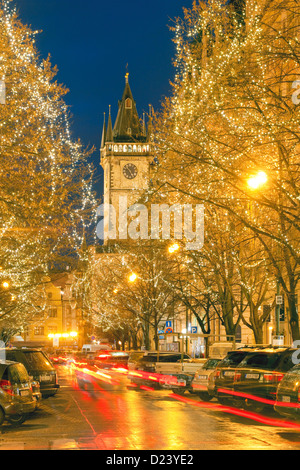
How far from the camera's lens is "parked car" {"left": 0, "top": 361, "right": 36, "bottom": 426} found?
1554cm

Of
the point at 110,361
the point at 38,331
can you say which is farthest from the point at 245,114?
the point at 38,331

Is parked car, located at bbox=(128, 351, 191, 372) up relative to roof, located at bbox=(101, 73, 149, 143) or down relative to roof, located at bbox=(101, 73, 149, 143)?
down

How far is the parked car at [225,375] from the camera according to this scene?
2022cm

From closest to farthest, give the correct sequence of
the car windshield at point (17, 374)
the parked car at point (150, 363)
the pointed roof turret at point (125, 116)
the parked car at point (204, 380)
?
the car windshield at point (17, 374) → the parked car at point (204, 380) → the parked car at point (150, 363) → the pointed roof turret at point (125, 116)

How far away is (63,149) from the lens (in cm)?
2494

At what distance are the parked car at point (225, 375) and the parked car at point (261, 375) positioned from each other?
951 mm

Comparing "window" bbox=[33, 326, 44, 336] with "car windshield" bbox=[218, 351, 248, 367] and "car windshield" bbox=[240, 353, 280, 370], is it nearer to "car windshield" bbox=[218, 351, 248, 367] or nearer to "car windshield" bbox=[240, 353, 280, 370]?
"car windshield" bbox=[218, 351, 248, 367]

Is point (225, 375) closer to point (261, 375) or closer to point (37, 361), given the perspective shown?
point (261, 375)

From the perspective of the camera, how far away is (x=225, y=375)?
67.1 ft

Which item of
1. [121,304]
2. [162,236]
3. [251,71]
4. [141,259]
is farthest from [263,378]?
[121,304]

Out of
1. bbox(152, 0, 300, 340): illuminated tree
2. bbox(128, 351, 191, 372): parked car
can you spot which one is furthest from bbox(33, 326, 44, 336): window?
bbox(152, 0, 300, 340): illuminated tree

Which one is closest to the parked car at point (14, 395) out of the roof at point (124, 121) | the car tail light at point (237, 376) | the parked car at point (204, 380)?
the car tail light at point (237, 376)

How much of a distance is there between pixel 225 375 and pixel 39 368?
6075 mm

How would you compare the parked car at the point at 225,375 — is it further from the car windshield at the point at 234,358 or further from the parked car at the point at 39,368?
the parked car at the point at 39,368
